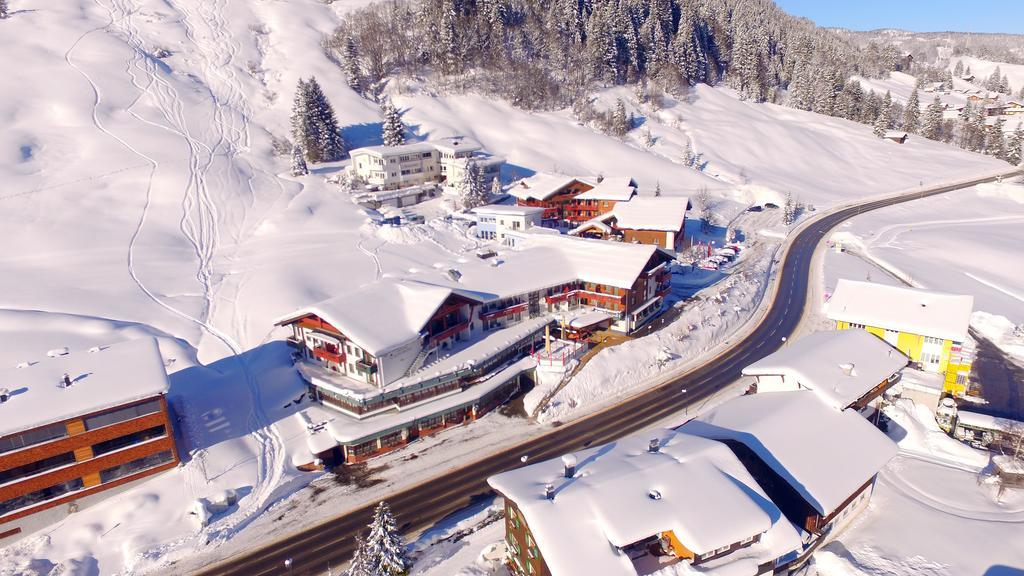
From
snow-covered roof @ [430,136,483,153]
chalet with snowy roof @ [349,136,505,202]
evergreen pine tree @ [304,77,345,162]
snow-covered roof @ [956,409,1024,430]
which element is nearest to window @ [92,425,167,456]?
snow-covered roof @ [956,409,1024,430]

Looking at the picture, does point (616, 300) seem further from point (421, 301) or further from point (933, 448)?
point (933, 448)

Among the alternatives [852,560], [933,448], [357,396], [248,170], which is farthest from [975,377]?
[248,170]

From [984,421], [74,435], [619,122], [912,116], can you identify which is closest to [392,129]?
[619,122]

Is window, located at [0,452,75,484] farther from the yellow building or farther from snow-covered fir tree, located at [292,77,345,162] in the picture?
snow-covered fir tree, located at [292,77,345,162]

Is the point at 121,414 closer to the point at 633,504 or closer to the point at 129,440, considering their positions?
the point at 129,440

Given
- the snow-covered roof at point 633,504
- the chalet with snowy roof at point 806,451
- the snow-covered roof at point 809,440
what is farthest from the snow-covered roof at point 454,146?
the snow-covered roof at point 633,504

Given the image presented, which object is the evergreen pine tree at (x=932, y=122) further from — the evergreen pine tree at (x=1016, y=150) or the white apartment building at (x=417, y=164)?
the white apartment building at (x=417, y=164)
